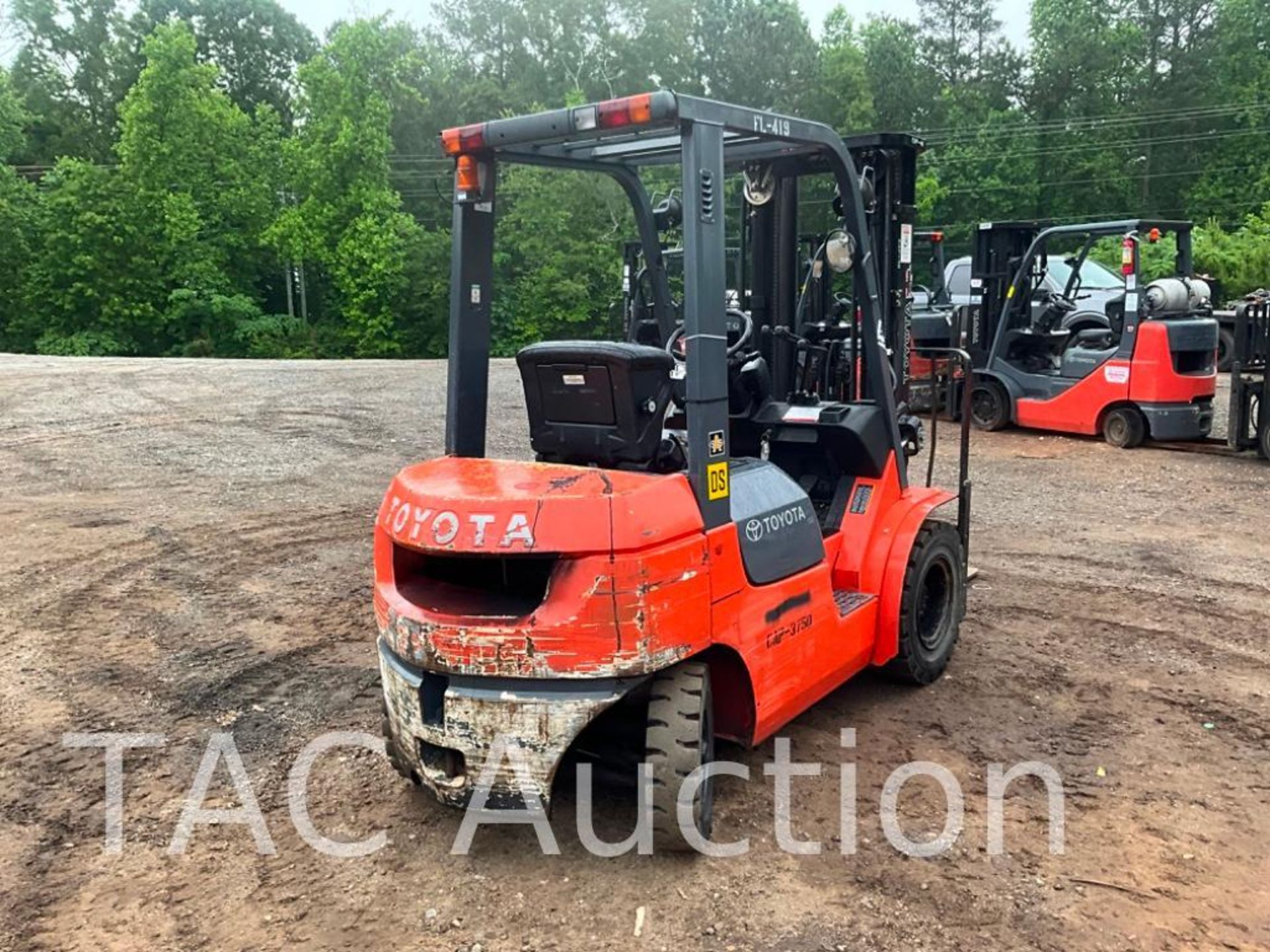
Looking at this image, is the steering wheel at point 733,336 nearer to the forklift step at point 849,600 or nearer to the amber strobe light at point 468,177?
the amber strobe light at point 468,177

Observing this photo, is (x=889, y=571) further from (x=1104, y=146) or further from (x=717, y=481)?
(x=1104, y=146)

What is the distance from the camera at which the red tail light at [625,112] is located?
11.5 ft

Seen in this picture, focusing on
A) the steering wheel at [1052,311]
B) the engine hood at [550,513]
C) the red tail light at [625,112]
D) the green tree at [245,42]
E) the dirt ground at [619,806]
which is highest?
the green tree at [245,42]

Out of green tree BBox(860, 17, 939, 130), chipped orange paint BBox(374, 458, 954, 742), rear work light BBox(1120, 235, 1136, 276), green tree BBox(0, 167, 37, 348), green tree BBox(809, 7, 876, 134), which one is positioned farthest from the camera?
green tree BBox(860, 17, 939, 130)

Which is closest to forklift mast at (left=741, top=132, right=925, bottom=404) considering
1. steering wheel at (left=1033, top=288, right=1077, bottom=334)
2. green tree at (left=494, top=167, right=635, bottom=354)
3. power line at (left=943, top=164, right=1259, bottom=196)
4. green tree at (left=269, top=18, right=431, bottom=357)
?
steering wheel at (left=1033, top=288, right=1077, bottom=334)

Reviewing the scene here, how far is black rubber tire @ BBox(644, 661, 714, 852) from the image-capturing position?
369cm

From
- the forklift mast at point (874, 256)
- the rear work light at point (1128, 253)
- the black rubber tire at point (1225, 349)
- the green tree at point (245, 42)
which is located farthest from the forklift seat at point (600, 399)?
the green tree at point (245, 42)

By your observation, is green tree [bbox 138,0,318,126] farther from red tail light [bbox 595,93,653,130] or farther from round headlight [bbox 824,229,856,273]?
red tail light [bbox 595,93,653,130]

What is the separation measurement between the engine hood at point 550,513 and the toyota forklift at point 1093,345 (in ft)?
23.6

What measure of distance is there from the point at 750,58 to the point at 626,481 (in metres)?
44.9

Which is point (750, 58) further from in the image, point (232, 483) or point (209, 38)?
Result: point (232, 483)

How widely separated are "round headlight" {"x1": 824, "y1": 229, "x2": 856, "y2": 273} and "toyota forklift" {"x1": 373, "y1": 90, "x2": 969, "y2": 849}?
1cm

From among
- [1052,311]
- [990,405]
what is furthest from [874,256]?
[1052,311]

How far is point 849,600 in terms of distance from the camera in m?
4.78
